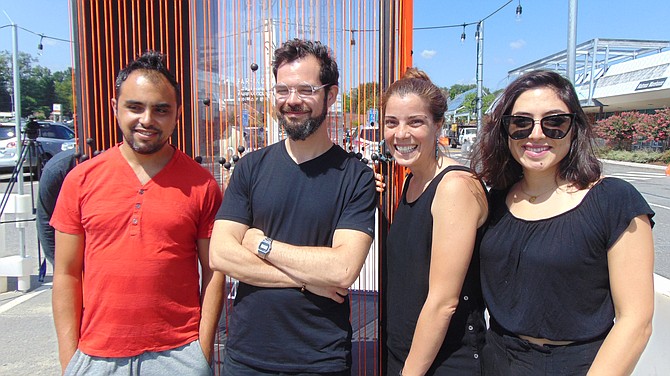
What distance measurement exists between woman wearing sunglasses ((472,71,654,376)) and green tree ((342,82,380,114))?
93 cm

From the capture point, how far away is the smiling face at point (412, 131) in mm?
1850

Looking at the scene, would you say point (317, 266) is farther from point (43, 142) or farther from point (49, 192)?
point (43, 142)

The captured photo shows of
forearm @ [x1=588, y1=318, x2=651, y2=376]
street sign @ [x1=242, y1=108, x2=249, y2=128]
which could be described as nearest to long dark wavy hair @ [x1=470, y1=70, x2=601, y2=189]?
forearm @ [x1=588, y1=318, x2=651, y2=376]

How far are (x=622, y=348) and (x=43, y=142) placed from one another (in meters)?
16.4

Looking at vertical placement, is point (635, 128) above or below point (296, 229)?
above

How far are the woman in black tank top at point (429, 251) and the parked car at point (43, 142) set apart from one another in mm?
13274

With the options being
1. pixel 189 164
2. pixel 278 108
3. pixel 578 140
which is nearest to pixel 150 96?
pixel 189 164

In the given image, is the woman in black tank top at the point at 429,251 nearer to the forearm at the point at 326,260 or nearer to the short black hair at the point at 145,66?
the forearm at the point at 326,260

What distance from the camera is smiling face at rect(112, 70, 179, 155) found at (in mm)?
1935

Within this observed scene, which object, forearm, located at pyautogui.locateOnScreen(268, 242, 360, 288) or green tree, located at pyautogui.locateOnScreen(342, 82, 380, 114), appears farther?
green tree, located at pyautogui.locateOnScreen(342, 82, 380, 114)

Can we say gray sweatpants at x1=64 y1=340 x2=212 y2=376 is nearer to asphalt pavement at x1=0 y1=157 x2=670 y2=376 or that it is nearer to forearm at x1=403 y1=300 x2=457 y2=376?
forearm at x1=403 y1=300 x2=457 y2=376

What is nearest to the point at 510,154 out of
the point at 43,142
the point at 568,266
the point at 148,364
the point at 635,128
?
the point at 568,266

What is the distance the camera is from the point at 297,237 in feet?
6.13

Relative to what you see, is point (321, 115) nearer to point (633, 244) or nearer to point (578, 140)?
point (578, 140)
